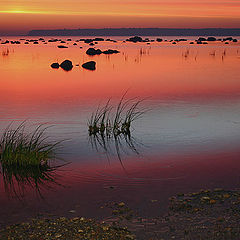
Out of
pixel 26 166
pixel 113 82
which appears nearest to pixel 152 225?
pixel 26 166

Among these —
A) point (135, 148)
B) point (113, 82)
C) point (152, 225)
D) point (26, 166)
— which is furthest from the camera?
point (113, 82)

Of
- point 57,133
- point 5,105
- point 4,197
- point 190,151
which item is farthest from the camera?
point 5,105

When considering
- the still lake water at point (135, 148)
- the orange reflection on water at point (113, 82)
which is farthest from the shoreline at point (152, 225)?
the orange reflection on water at point (113, 82)

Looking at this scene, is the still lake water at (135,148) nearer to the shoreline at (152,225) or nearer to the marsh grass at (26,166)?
the marsh grass at (26,166)

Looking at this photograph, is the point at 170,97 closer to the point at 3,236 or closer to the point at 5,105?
the point at 5,105

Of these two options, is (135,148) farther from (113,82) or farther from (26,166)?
(113,82)

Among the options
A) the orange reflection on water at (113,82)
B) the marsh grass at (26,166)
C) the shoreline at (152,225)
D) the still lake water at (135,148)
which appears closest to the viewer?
the shoreline at (152,225)

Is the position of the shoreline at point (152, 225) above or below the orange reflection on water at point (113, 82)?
below

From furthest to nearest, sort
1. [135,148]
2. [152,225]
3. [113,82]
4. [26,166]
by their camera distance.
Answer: [113,82] → [135,148] → [26,166] → [152,225]

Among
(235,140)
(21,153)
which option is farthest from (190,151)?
(21,153)

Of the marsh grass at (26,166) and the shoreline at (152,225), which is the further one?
the marsh grass at (26,166)

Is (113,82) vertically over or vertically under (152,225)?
over

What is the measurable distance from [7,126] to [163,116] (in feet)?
21.3

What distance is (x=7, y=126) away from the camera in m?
17.3
